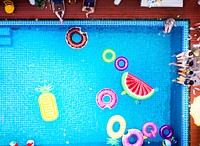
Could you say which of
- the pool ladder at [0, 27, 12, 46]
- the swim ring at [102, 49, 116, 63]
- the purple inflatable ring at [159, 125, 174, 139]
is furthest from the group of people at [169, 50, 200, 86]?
the pool ladder at [0, 27, 12, 46]

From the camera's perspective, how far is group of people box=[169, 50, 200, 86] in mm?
6324

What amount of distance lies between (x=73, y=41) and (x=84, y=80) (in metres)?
0.72

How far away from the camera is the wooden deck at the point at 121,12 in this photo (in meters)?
6.25

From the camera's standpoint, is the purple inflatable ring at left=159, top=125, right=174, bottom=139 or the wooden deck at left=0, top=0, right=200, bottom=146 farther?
the purple inflatable ring at left=159, top=125, right=174, bottom=139

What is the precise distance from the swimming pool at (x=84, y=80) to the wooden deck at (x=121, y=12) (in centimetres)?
15

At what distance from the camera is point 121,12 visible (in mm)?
6383

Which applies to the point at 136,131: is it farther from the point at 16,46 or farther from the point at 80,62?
the point at 16,46

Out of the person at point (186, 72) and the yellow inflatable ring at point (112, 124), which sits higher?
the person at point (186, 72)

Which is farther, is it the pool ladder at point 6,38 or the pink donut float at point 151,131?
the pink donut float at point 151,131

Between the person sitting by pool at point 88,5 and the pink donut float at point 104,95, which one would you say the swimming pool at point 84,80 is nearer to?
the pink donut float at point 104,95

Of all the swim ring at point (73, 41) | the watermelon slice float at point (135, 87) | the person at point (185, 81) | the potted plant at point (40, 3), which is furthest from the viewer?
the watermelon slice float at point (135, 87)

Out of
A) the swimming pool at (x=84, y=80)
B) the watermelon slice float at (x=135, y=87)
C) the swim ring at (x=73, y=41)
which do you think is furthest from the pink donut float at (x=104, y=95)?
the swim ring at (x=73, y=41)

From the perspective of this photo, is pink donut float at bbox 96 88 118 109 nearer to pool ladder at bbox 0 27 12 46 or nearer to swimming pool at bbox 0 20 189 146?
swimming pool at bbox 0 20 189 146

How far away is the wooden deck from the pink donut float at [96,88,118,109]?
1317 millimetres
